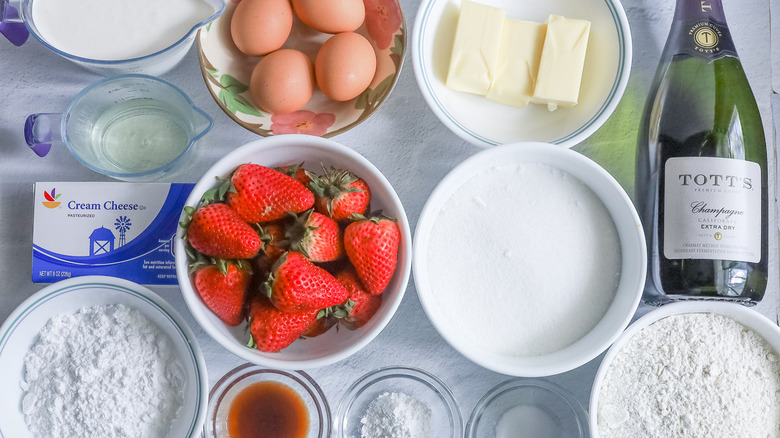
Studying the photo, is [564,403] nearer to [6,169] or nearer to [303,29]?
[303,29]

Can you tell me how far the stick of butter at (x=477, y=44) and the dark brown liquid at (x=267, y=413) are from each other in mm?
646

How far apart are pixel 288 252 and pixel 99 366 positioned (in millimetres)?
379

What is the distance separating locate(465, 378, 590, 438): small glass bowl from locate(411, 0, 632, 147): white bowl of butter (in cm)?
45

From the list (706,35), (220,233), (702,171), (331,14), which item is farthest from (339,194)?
(706,35)

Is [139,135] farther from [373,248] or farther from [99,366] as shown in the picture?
[373,248]

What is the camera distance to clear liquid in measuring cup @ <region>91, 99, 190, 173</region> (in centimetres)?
112

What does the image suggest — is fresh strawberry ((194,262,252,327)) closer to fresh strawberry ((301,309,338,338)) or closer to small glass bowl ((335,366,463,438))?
fresh strawberry ((301,309,338,338))

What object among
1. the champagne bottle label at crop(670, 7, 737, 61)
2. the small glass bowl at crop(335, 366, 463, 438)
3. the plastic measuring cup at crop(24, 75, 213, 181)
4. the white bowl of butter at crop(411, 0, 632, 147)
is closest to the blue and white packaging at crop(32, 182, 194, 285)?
the plastic measuring cup at crop(24, 75, 213, 181)

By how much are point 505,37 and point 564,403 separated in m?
0.67

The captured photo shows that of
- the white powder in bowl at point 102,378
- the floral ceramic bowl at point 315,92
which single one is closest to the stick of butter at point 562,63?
the floral ceramic bowl at point 315,92

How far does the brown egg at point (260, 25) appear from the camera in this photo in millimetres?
1039

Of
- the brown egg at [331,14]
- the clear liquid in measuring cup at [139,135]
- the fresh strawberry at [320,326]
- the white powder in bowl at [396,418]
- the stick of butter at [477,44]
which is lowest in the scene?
the white powder in bowl at [396,418]

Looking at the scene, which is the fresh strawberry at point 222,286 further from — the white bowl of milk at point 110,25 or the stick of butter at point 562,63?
the stick of butter at point 562,63

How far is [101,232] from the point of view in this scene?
3.52 ft
